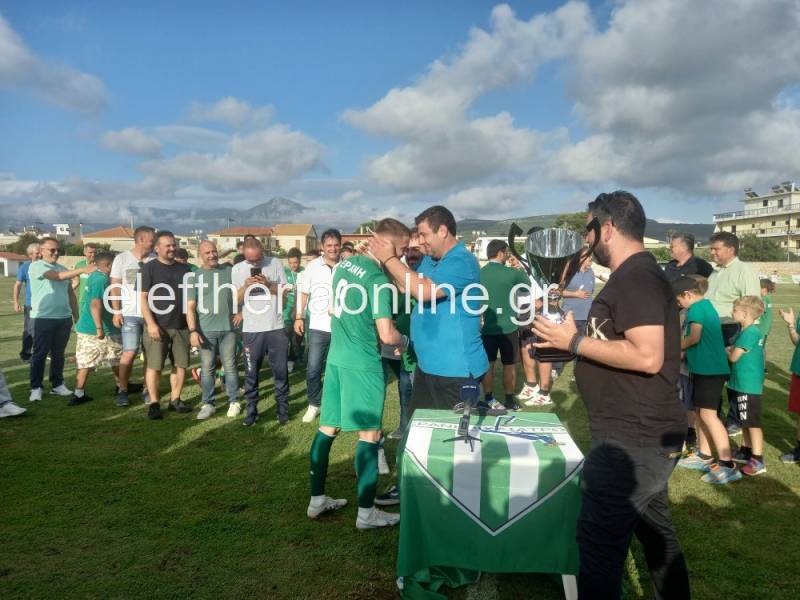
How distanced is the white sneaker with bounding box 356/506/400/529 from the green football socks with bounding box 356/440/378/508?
0.23 feet

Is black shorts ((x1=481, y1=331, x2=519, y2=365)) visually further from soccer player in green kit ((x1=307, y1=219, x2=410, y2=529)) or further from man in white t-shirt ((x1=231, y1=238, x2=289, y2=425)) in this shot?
soccer player in green kit ((x1=307, y1=219, x2=410, y2=529))

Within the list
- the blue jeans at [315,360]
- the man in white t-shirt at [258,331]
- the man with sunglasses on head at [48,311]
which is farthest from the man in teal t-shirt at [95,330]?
the blue jeans at [315,360]

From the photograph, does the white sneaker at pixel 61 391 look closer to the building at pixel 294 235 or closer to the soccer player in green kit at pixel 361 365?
the soccer player in green kit at pixel 361 365

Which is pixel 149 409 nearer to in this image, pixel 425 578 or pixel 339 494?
pixel 339 494

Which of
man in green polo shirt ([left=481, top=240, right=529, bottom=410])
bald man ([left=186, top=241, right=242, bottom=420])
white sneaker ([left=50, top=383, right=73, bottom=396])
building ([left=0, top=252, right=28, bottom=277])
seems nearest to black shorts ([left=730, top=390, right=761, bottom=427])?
man in green polo shirt ([left=481, top=240, right=529, bottom=410])

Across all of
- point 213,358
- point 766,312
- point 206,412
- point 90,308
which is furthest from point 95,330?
point 766,312

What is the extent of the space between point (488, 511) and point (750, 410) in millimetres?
3262

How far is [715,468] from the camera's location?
4.34m

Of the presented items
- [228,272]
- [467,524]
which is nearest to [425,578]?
[467,524]

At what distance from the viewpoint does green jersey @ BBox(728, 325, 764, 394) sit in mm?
4516

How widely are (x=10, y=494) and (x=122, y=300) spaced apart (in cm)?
279

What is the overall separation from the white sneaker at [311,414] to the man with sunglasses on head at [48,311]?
3631 millimetres

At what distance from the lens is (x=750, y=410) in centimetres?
444

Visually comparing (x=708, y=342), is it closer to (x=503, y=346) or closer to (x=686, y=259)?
(x=686, y=259)
